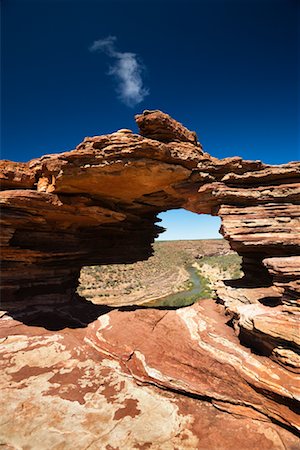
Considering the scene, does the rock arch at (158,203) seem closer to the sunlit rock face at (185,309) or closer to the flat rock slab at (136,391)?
the sunlit rock face at (185,309)

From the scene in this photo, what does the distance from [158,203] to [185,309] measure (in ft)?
25.4

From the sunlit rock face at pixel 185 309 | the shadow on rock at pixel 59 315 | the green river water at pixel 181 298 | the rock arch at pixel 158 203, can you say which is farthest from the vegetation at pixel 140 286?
the rock arch at pixel 158 203

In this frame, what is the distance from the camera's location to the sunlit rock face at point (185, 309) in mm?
9211

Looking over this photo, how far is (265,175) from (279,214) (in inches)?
93.9

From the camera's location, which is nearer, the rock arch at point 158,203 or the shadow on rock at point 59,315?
the rock arch at point 158,203

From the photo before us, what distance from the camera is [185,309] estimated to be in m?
15.3

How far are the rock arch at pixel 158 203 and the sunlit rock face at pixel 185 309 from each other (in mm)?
62

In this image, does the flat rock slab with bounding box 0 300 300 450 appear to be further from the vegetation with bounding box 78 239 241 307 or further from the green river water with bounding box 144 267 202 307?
the vegetation with bounding box 78 239 241 307

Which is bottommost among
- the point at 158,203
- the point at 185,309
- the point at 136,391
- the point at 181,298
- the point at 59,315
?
the point at 181,298

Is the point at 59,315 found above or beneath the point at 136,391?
above

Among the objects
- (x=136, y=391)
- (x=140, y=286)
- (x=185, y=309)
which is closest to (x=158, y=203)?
(x=185, y=309)

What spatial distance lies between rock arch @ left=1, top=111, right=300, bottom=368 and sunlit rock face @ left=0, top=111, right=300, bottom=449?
0.20 ft

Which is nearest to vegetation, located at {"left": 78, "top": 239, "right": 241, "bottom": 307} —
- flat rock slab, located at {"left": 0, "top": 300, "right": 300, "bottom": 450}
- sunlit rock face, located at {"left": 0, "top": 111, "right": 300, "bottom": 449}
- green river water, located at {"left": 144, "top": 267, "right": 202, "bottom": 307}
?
green river water, located at {"left": 144, "top": 267, "right": 202, "bottom": 307}

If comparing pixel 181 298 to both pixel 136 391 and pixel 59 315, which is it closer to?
pixel 59 315
